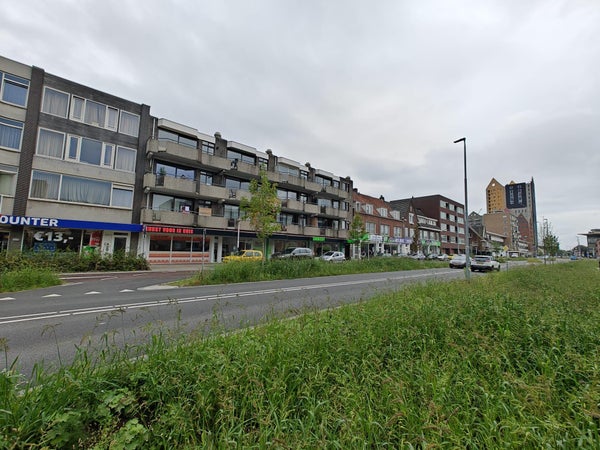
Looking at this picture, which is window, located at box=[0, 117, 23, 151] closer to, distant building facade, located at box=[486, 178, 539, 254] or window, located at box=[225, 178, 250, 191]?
window, located at box=[225, 178, 250, 191]

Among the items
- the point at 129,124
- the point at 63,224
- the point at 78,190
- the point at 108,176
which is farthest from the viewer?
the point at 129,124

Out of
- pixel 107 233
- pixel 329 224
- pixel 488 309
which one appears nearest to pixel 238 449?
pixel 488 309

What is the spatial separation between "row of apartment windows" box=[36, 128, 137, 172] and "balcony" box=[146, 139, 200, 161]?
5.72 feet

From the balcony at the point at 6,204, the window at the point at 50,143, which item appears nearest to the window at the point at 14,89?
the window at the point at 50,143

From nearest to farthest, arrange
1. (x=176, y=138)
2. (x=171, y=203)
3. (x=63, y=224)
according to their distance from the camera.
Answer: (x=63, y=224)
(x=171, y=203)
(x=176, y=138)

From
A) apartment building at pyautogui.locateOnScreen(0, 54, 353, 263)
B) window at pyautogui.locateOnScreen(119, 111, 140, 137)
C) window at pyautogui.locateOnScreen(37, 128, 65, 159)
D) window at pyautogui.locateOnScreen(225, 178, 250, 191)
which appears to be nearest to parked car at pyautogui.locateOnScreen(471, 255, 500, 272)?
apartment building at pyautogui.locateOnScreen(0, 54, 353, 263)

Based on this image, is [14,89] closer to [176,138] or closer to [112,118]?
[112,118]

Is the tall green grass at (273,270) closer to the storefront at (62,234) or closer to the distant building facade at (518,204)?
the storefront at (62,234)

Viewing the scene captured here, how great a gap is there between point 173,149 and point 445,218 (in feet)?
247

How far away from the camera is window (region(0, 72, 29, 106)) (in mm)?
19145

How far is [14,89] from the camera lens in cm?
1962

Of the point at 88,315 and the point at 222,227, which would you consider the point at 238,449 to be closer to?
the point at 88,315

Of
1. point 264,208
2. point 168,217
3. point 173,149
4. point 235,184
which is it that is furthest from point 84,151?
point 264,208

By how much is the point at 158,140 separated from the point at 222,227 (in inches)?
392
